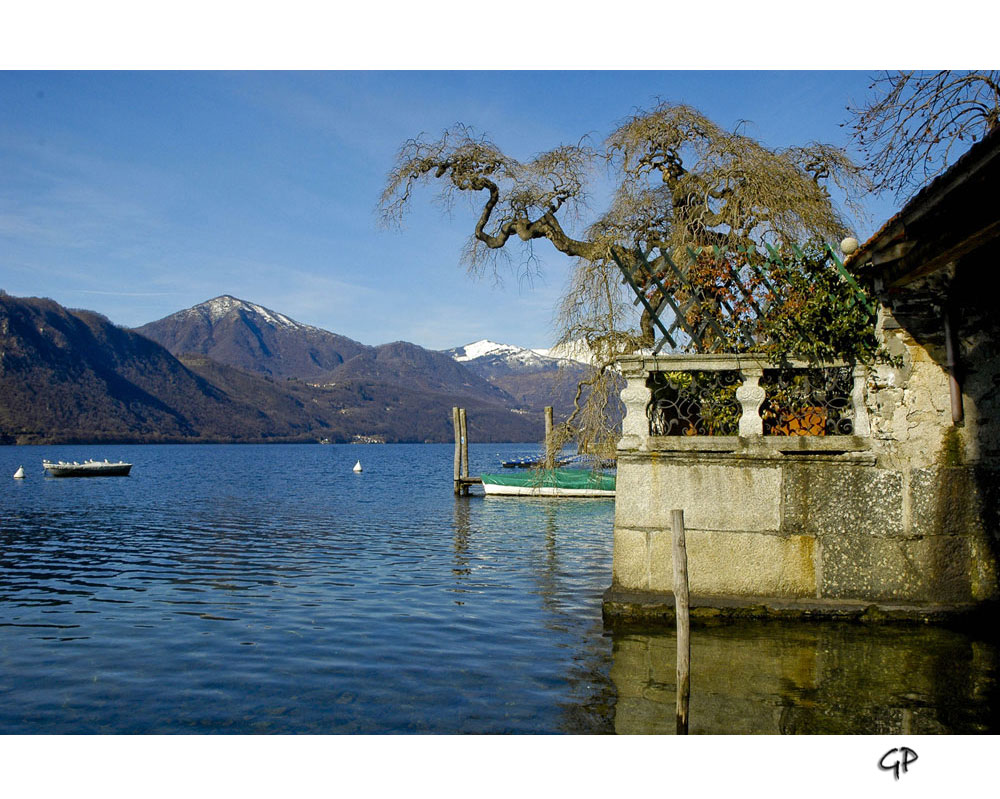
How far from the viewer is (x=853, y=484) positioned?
9.13 meters

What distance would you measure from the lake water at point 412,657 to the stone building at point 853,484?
469 millimetres

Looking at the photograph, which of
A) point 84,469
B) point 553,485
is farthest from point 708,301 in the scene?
point 84,469

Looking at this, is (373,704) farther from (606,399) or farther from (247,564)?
(247,564)

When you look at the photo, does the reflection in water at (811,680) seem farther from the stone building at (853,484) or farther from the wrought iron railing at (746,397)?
the wrought iron railing at (746,397)

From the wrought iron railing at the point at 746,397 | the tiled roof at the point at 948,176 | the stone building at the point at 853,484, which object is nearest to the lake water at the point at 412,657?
the stone building at the point at 853,484

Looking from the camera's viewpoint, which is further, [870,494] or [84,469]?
[84,469]

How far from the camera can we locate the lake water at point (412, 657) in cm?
723

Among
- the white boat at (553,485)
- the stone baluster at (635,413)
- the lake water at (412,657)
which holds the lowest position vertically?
the lake water at (412,657)

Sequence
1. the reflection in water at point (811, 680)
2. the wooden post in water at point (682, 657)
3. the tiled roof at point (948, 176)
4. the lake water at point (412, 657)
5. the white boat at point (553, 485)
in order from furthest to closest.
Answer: the white boat at point (553, 485) → the lake water at point (412, 657) → the reflection in water at point (811, 680) → the wooden post in water at point (682, 657) → the tiled roof at point (948, 176)

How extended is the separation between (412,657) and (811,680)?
172 inches

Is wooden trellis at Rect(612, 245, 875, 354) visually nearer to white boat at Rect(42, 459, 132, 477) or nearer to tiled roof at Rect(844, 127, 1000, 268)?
tiled roof at Rect(844, 127, 1000, 268)

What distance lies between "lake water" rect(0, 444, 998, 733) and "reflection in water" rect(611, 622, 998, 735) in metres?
0.03

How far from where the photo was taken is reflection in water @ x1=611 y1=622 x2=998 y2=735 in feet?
22.5

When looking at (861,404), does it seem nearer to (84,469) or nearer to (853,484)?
(853,484)
